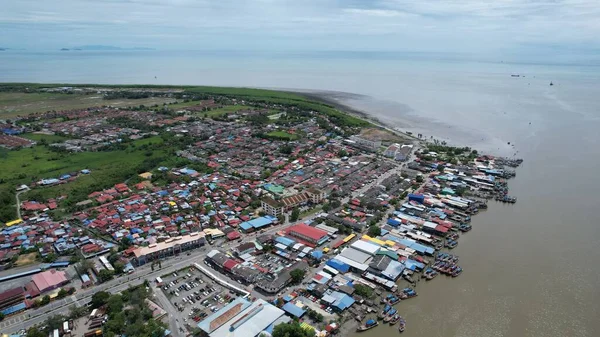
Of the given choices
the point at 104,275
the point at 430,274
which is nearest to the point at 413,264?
the point at 430,274

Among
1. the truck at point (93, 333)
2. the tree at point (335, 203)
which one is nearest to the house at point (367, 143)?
the tree at point (335, 203)

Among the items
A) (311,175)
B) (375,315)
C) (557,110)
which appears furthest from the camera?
(557,110)

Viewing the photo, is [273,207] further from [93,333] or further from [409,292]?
[93,333]

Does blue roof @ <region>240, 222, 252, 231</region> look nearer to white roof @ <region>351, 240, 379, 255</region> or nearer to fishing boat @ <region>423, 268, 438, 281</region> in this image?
white roof @ <region>351, 240, 379, 255</region>

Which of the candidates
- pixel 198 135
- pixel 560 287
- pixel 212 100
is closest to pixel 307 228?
pixel 560 287

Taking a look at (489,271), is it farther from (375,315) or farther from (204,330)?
(204,330)

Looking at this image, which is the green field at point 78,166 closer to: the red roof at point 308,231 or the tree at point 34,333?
the tree at point 34,333
